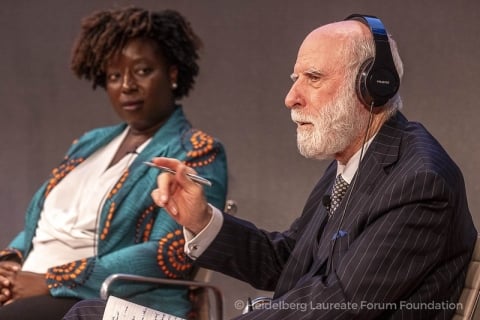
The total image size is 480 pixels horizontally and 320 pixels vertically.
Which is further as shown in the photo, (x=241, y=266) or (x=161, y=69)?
(x=161, y=69)

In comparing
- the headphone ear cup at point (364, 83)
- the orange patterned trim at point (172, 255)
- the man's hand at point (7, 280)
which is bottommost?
the man's hand at point (7, 280)

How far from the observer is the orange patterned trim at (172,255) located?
107 inches

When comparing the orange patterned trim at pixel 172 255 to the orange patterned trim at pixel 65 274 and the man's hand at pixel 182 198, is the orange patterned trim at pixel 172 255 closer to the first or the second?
the orange patterned trim at pixel 65 274

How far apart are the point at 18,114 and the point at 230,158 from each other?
4.17 ft

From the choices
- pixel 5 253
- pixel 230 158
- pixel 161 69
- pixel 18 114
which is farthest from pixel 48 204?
pixel 18 114

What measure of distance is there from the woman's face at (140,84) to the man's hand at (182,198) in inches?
37.8

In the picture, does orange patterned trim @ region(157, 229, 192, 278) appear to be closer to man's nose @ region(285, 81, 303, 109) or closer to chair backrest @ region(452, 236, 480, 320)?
man's nose @ region(285, 81, 303, 109)

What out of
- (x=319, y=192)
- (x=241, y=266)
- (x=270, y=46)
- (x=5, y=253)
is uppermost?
(x=270, y=46)

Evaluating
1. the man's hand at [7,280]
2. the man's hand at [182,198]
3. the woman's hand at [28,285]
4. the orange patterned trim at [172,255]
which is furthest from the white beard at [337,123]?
the man's hand at [7,280]

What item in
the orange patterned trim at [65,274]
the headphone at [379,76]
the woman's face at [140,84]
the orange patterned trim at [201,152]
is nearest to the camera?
the headphone at [379,76]

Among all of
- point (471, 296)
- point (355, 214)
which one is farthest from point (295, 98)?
point (471, 296)

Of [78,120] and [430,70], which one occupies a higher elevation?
[430,70]

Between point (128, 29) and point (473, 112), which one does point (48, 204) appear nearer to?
point (128, 29)

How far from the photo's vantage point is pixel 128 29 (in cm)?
303
